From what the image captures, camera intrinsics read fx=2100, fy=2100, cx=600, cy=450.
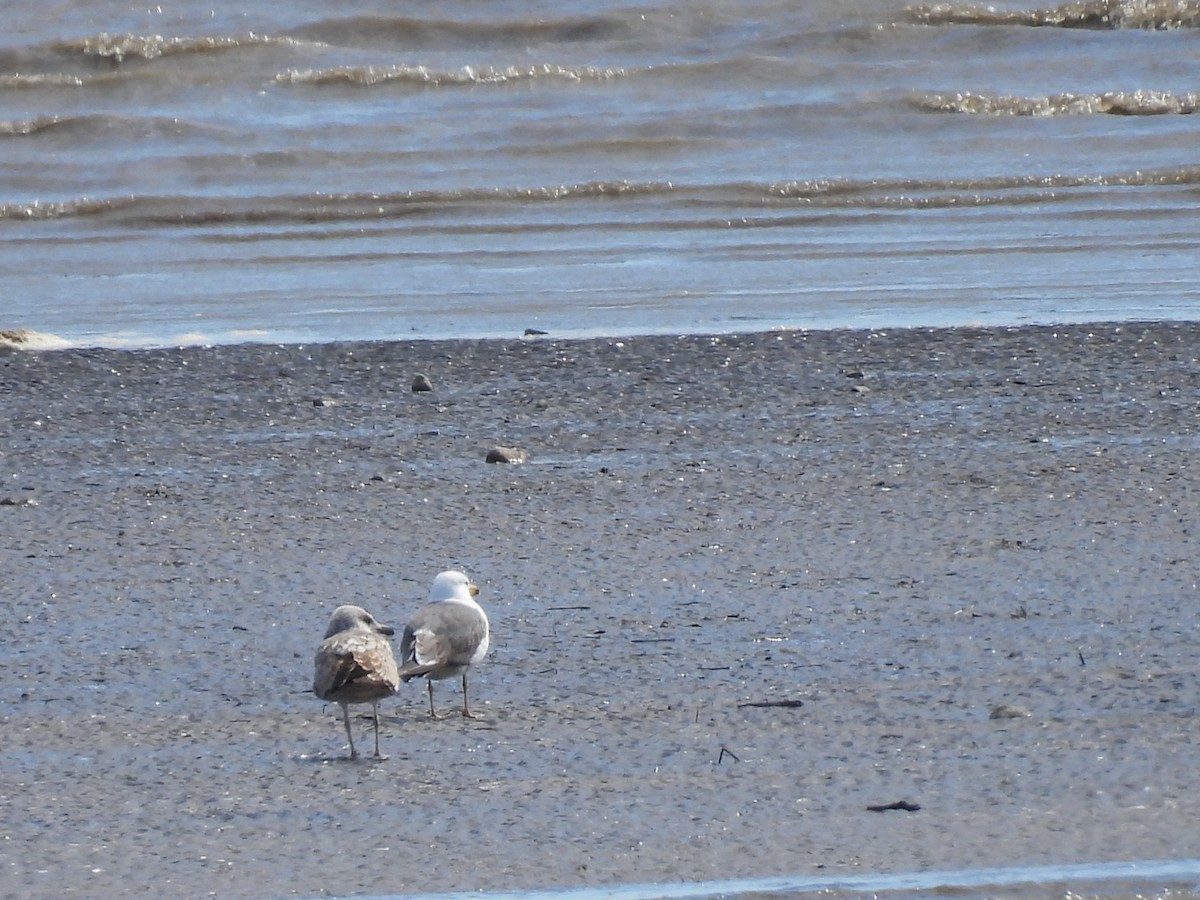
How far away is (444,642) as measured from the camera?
473 cm

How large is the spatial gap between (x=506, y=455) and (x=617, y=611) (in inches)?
78.2

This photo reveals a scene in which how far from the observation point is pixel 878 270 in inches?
527

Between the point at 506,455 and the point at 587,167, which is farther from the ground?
the point at 587,167

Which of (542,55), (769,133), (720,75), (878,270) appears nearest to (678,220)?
(878,270)

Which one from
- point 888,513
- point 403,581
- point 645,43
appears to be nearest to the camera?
point 403,581

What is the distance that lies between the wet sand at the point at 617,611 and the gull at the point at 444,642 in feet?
0.39

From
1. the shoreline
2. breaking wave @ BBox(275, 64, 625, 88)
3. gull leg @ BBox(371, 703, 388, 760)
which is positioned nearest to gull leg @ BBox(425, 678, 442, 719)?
gull leg @ BBox(371, 703, 388, 760)

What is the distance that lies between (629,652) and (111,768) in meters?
1.34

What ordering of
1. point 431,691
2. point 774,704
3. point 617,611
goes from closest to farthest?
point 774,704, point 431,691, point 617,611

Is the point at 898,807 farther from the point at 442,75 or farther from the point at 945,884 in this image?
the point at 442,75

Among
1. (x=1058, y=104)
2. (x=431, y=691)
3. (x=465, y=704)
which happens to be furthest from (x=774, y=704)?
(x=1058, y=104)

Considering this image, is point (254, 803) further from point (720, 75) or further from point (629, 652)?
point (720, 75)

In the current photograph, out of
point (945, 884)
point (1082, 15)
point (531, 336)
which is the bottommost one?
point (945, 884)

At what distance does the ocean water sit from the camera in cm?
1234
